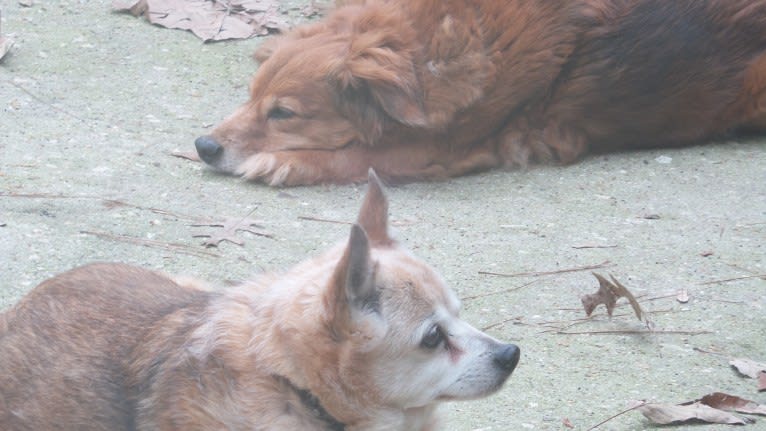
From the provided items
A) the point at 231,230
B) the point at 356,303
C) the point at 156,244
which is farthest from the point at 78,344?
the point at 231,230

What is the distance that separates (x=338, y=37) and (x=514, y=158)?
1404 millimetres

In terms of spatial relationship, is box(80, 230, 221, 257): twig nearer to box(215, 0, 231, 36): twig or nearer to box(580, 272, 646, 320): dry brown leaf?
box(580, 272, 646, 320): dry brown leaf

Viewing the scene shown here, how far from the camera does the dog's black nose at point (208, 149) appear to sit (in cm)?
723

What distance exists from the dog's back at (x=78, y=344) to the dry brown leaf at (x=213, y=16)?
493 centimetres

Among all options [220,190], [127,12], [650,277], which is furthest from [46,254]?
[127,12]

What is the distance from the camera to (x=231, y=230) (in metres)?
6.19

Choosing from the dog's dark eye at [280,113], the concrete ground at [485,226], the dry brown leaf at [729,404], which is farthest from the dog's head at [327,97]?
the dry brown leaf at [729,404]

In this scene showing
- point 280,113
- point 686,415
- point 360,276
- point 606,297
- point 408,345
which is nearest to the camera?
point 360,276

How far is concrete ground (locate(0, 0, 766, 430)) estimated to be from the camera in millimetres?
4941

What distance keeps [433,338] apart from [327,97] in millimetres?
3725

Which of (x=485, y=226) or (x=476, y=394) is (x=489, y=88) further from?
(x=476, y=394)

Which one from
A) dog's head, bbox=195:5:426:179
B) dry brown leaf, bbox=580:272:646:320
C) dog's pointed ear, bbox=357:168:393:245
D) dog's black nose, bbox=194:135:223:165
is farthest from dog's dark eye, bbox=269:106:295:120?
dog's pointed ear, bbox=357:168:393:245

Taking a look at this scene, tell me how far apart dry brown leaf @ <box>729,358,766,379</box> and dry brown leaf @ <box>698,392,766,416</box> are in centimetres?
26

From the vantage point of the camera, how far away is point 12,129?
7.27 meters
